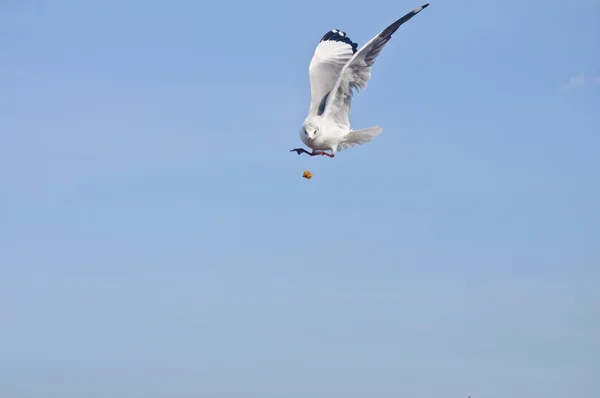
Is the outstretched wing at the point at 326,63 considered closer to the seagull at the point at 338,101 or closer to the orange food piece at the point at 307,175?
the seagull at the point at 338,101

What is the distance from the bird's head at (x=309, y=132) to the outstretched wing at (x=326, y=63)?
1956 mm

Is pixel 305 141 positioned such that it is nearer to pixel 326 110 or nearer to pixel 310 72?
pixel 326 110

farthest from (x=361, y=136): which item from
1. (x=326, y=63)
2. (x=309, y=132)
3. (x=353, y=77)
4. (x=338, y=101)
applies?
(x=326, y=63)

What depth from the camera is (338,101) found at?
34250 millimetres

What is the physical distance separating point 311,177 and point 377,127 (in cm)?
406

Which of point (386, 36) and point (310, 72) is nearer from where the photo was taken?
point (386, 36)

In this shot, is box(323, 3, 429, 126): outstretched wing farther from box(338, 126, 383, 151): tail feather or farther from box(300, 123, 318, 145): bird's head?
box(300, 123, 318, 145): bird's head

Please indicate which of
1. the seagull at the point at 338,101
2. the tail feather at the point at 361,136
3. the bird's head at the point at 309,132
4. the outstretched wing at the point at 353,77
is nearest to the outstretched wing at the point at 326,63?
the seagull at the point at 338,101

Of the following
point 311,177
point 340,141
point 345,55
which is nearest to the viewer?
point 311,177

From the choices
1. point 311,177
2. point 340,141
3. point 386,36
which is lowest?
point 311,177

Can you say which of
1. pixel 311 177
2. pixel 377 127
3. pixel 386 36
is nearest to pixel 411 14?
pixel 386 36

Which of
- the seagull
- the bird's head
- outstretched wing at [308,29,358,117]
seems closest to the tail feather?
the seagull

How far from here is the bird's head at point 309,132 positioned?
32156 millimetres

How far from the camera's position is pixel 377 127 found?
34.5 meters
